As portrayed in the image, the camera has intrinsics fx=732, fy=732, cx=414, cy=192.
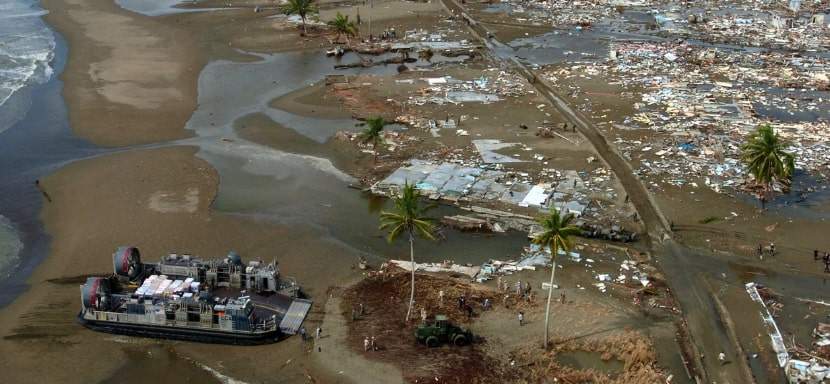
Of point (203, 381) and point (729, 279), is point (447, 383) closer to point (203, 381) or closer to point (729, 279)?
point (203, 381)

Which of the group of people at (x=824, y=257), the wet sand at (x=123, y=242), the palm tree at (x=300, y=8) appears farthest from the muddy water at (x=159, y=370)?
the palm tree at (x=300, y=8)

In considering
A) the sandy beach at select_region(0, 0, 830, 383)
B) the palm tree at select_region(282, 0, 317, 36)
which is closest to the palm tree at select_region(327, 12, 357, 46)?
the palm tree at select_region(282, 0, 317, 36)

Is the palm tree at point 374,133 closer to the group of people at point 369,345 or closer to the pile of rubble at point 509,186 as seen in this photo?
the pile of rubble at point 509,186

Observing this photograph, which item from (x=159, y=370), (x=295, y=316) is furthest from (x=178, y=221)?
(x=159, y=370)

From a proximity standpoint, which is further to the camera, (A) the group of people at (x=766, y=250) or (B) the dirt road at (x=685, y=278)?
(A) the group of people at (x=766, y=250)

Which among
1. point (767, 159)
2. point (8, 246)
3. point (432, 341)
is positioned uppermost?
point (767, 159)

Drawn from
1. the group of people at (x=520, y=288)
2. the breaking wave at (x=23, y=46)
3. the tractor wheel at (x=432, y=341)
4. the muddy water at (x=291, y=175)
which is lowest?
the muddy water at (x=291, y=175)

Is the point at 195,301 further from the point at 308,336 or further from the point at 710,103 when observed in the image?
the point at 710,103
